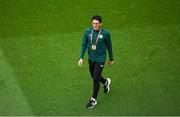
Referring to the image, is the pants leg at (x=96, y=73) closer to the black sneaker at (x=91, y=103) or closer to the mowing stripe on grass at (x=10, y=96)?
the black sneaker at (x=91, y=103)

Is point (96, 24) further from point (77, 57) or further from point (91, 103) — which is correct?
point (77, 57)

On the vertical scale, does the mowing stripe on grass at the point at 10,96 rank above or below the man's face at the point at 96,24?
below

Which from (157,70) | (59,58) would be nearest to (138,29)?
(157,70)

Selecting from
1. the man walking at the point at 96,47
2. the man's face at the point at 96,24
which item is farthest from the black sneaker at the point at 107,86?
the man's face at the point at 96,24

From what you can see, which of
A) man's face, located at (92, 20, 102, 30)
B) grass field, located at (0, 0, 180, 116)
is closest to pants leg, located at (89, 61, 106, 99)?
grass field, located at (0, 0, 180, 116)

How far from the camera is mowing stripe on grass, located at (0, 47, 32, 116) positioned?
7.21m

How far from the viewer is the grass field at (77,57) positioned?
733 cm

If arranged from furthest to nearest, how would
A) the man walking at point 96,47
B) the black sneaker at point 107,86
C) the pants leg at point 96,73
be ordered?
the black sneaker at point 107,86 < the pants leg at point 96,73 < the man walking at point 96,47

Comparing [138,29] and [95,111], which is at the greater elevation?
[138,29]

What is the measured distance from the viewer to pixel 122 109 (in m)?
7.21

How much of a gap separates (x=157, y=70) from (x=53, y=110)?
2140 mm

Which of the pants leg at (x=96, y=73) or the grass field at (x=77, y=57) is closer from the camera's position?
the pants leg at (x=96, y=73)

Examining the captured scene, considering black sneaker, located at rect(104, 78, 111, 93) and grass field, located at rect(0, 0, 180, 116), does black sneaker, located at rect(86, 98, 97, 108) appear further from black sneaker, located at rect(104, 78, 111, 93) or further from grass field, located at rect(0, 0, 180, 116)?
black sneaker, located at rect(104, 78, 111, 93)

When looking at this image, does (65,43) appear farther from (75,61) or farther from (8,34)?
(8,34)
